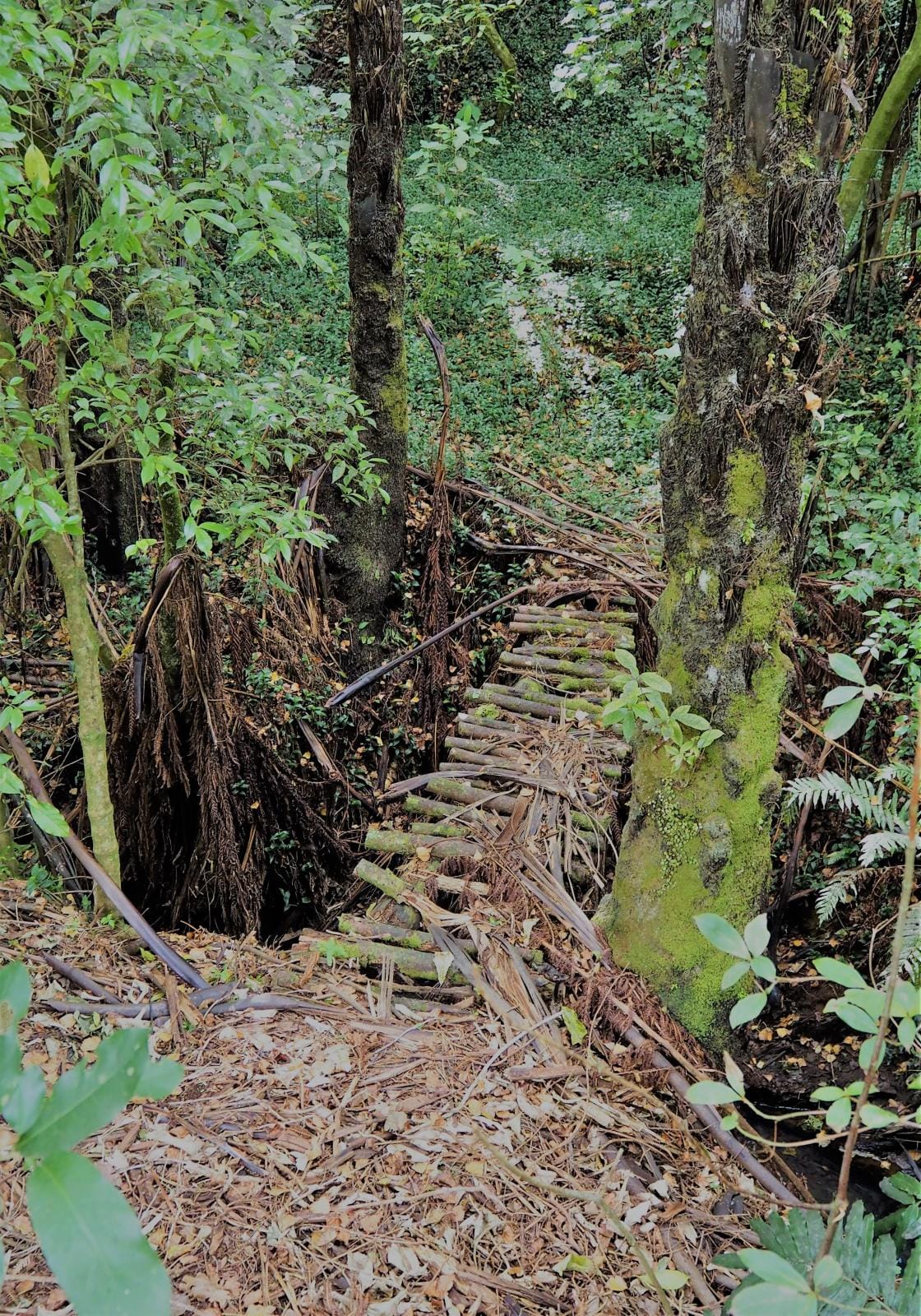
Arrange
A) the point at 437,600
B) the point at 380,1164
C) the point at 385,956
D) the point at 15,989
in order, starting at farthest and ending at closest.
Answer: the point at 437,600, the point at 385,956, the point at 380,1164, the point at 15,989

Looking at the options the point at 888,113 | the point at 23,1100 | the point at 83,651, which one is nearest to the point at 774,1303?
the point at 23,1100

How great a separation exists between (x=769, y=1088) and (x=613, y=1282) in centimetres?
164

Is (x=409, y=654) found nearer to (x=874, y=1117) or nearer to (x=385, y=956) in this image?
(x=385, y=956)

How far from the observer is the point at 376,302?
5238 mm

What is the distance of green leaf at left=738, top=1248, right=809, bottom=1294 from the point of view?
0.99m

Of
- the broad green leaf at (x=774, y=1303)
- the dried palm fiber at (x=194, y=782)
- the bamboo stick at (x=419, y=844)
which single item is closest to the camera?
the broad green leaf at (x=774, y=1303)

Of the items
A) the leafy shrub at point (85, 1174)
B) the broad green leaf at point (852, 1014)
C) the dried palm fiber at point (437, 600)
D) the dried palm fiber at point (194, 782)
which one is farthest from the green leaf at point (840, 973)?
the dried palm fiber at point (437, 600)

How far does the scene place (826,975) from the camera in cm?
121

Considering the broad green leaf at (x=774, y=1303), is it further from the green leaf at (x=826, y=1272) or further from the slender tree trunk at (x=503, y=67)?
the slender tree trunk at (x=503, y=67)

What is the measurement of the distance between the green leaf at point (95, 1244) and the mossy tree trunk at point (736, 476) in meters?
2.49

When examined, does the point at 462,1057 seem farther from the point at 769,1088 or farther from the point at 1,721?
the point at 1,721

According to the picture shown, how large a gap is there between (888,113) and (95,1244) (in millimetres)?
7377

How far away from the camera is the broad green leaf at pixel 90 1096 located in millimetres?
650

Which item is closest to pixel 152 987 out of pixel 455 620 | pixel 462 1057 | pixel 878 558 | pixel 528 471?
pixel 462 1057
